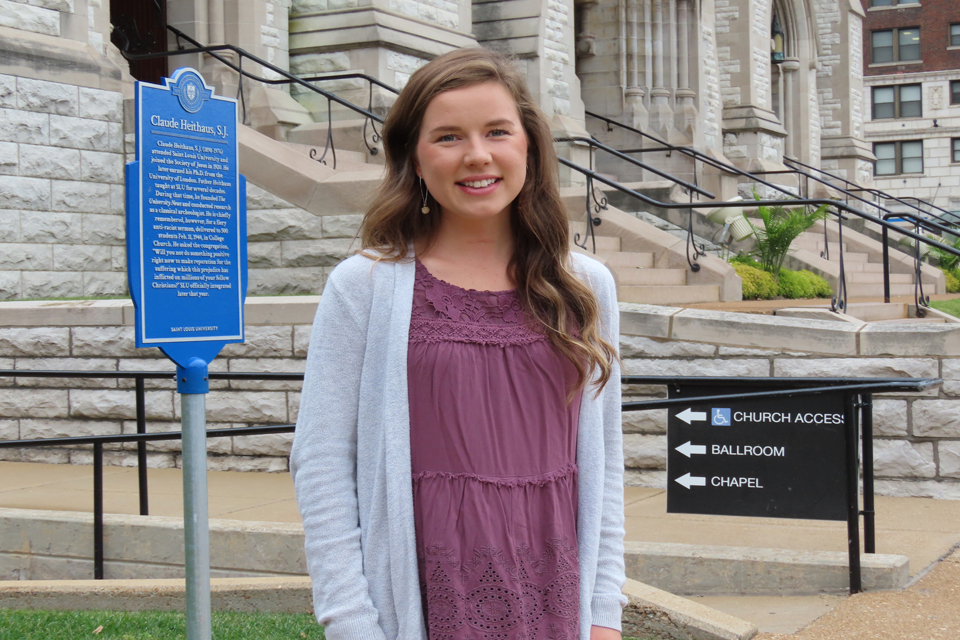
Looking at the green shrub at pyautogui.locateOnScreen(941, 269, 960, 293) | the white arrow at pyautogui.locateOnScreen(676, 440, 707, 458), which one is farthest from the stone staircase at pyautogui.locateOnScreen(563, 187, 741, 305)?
the green shrub at pyautogui.locateOnScreen(941, 269, 960, 293)

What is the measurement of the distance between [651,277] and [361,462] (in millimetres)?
9684

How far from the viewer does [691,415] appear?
210 inches

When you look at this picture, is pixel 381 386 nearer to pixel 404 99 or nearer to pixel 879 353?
pixel 404 99

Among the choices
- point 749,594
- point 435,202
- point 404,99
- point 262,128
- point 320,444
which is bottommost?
point 749,594

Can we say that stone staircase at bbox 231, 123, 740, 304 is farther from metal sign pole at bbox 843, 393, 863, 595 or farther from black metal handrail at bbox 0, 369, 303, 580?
metal sign pole at bbox 843, 393, 863, 595

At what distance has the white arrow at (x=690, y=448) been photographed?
533 cm

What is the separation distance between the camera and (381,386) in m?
1.96

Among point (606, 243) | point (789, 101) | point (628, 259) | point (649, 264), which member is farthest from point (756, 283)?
point (789, 101)

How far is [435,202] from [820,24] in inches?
1404

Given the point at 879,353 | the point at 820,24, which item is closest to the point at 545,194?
the point at 879,353

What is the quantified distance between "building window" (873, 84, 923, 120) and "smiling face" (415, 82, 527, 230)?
48.6 meters

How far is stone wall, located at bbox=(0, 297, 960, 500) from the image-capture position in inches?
271

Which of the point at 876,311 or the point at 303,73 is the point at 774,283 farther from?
the point at 303,73

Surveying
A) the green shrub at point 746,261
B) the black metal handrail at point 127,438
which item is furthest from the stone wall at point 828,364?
the green shrub at point 746,261
